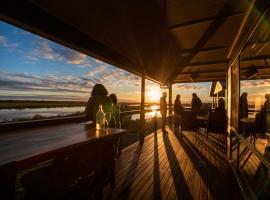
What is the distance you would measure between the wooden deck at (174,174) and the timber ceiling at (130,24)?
80.5 inches

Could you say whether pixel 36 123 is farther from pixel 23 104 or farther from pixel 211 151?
pixel 211 151

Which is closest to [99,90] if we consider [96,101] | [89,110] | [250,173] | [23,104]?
[96,101]

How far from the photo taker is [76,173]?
1.34 meters

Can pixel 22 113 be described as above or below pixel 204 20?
below

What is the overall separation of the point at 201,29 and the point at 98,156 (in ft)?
9.66

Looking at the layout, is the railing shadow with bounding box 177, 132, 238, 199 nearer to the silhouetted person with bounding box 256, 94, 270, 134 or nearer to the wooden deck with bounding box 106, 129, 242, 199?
the wooden deck with bounding box 106, 129, 242, 199

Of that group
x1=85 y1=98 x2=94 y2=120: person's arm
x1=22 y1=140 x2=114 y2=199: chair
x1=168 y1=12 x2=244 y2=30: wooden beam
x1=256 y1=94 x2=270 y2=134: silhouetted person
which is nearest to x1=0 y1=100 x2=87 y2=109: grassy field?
x1=85 y1=98 x2=94 y2=120: person's arm

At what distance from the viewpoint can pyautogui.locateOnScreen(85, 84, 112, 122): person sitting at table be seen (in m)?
2.97

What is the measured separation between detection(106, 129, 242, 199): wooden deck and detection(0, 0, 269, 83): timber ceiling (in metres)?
2.04

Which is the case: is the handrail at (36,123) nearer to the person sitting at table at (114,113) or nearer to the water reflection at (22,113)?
the water reflection at (22,113)

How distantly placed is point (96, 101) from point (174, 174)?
178 cm


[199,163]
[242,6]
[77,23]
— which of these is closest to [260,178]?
[199,163]

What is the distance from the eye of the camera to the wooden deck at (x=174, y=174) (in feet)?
7.29

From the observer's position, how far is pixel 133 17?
262 centimetres
